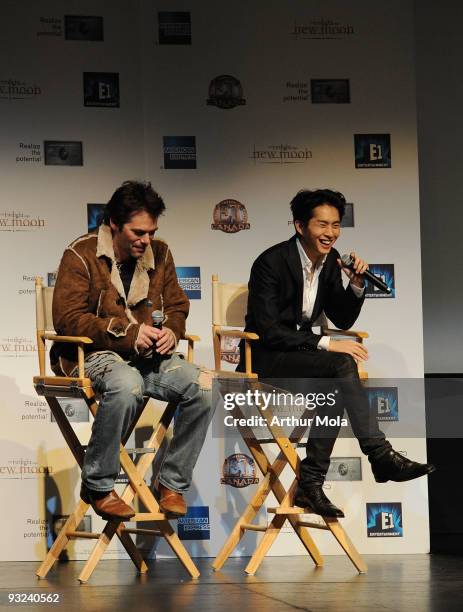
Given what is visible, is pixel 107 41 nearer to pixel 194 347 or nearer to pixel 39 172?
pixel 39 172

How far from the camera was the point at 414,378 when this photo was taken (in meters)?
5.16

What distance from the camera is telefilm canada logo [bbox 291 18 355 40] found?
5.26m

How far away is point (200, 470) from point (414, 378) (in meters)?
1.10

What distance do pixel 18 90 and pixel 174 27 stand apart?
80cm

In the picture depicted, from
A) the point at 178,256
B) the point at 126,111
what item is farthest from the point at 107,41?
the point at 178,256

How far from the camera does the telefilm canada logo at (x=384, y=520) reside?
A: 5.11 metres

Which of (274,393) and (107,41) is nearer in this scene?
(274,393)

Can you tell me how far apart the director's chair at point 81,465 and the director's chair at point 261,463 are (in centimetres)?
25

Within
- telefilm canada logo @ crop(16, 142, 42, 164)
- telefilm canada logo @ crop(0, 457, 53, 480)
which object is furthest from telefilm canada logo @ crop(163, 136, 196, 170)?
telefilm canada logo @ crop(0, 457, 53, 480)

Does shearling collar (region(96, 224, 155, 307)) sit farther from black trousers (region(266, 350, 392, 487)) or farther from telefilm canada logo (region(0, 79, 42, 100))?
telefilm canada logo (region(0, 79, 42, 100))

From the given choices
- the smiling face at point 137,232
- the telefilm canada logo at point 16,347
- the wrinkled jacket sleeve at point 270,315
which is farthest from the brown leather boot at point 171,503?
the telefilm canada logo at point 16,347

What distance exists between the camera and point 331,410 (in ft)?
14.3

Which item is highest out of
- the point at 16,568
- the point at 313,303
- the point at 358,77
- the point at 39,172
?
the point at 358,77

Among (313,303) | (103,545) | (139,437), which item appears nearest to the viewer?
(103,545)
